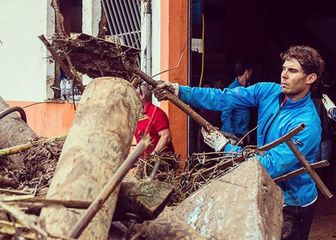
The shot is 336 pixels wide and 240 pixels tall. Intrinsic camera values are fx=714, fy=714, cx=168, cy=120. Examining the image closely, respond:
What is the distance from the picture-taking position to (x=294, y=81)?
478cm

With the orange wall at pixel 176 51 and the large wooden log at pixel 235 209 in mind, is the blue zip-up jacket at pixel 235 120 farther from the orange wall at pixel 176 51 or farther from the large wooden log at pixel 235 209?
the large wooden log at pixel 235 209

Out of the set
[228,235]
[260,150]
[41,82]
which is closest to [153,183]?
[228,235]

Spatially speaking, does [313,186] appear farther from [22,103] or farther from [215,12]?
[22,103]

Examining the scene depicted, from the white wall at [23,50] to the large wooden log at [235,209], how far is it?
717cm

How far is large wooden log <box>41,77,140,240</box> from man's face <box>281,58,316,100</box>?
4.88ft

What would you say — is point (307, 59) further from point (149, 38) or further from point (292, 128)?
point (149, 38)

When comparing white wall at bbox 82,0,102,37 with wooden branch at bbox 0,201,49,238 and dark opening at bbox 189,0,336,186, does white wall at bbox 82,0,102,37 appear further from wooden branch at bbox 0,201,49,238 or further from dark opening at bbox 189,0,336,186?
wooden branch at bbox 0,201,49,238

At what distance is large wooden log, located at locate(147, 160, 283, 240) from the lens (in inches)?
140

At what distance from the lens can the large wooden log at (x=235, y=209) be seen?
11.7 ft

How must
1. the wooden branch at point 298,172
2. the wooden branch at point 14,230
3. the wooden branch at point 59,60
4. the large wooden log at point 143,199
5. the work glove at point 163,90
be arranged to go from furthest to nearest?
1. the work glove at point 163,90
2. the wooden branch at point 59,60
3. the wooden branch at point 298,172
4. the large wooden log at point 143,199
5. the wooden branch at point 14,230

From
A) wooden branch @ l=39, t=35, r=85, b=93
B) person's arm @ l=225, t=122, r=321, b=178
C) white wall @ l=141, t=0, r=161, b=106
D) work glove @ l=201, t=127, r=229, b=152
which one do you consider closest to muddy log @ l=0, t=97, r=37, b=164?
wooden branch @ l=39, t=35, r=85, b=93

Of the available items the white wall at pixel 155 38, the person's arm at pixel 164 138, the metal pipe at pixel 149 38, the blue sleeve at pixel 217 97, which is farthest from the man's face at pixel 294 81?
the metal pipe at pixel 149 38

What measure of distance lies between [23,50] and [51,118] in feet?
5.22

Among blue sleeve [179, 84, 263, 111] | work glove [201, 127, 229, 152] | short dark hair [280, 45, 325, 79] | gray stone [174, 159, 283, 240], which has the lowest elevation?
gray stone [174, 159, 283, 240]
